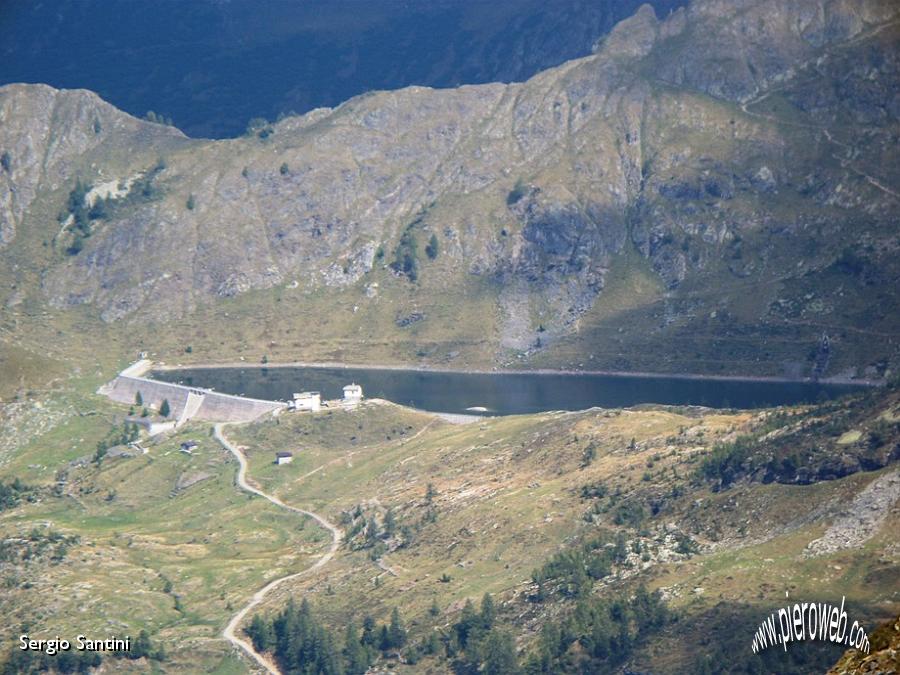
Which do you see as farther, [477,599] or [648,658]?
[477,599]

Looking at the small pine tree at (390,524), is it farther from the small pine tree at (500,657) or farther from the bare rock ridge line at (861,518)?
the bare rock ridge line at (861,518)

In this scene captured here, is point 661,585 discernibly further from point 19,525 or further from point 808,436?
point 19,525

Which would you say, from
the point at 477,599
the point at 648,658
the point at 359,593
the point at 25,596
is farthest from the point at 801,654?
the point at 25,596

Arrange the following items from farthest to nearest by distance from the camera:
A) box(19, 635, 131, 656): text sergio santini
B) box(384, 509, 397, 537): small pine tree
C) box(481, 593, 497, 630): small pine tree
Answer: box(384, 509, 397, 537): small pine tree → box(19, 635, 131, 656): text sergio santini → box(481, 593, 497, 630): small pine tree

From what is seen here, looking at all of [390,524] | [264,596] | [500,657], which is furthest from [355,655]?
[390,524]

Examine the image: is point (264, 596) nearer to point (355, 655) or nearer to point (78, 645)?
point (78, 645)

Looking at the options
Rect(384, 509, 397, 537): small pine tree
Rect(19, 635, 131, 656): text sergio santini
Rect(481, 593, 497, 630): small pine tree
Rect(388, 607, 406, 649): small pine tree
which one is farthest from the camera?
Rect(384, 509, 397, 537): small pine tree

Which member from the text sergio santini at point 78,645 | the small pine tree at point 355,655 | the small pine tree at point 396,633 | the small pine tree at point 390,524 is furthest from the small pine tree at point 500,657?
the small pine tree at point 390,524

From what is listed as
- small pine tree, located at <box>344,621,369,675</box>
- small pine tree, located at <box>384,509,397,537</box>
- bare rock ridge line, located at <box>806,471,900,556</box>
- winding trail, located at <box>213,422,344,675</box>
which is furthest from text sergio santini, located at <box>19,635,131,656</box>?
bare rock ridge line, located at <box>806,471,900,556</box>

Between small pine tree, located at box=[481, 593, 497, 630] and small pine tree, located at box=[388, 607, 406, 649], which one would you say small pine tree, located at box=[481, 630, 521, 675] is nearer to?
small pine tree, located at box=[481, 593, 497, 630]
